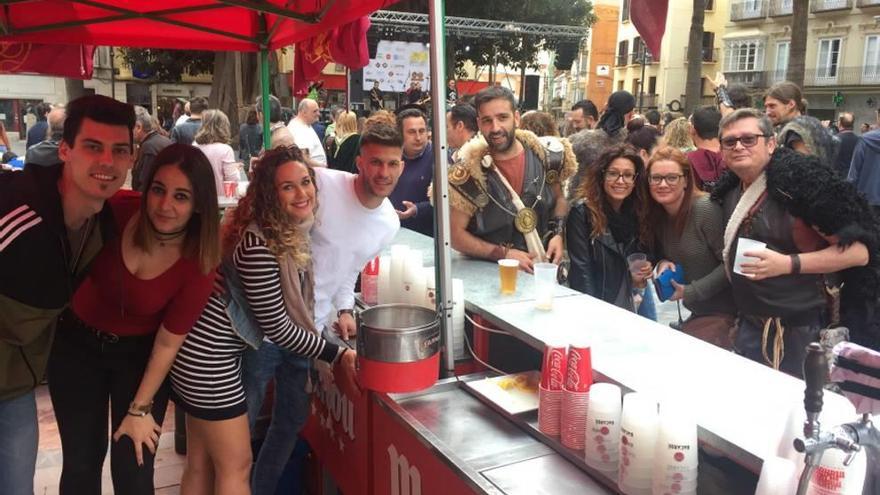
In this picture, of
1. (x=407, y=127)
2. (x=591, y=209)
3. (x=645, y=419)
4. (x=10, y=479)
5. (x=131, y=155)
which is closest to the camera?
(x=645, y=419)

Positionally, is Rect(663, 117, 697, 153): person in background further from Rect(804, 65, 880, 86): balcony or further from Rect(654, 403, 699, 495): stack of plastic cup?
Rect(804, 65, 880, 86): balcony

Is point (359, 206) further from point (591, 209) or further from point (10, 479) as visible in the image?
point (10, 479)

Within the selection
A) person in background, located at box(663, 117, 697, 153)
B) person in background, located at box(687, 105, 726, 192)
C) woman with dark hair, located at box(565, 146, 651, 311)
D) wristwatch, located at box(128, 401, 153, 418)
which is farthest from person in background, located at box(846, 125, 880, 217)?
wristwatch, located at box(128, 401, 153, 418)

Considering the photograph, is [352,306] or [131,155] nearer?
[131,155]

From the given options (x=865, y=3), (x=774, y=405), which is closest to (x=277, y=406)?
(x=774, y=405)

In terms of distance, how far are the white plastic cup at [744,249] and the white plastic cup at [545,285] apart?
74cm

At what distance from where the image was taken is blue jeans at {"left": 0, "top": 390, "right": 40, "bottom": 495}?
A: 2254 mm

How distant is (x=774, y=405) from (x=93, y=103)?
2.44 m

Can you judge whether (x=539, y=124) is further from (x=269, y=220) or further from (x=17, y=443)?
(x=17, y=443)

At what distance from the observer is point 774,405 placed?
5.88 ft

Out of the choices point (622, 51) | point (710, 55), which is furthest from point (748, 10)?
point (622, 51)

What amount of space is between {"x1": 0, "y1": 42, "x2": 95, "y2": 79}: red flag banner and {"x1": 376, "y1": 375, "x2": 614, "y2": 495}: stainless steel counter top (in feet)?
12.7

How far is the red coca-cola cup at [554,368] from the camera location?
204 centimetres

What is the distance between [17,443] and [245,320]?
0.87m
